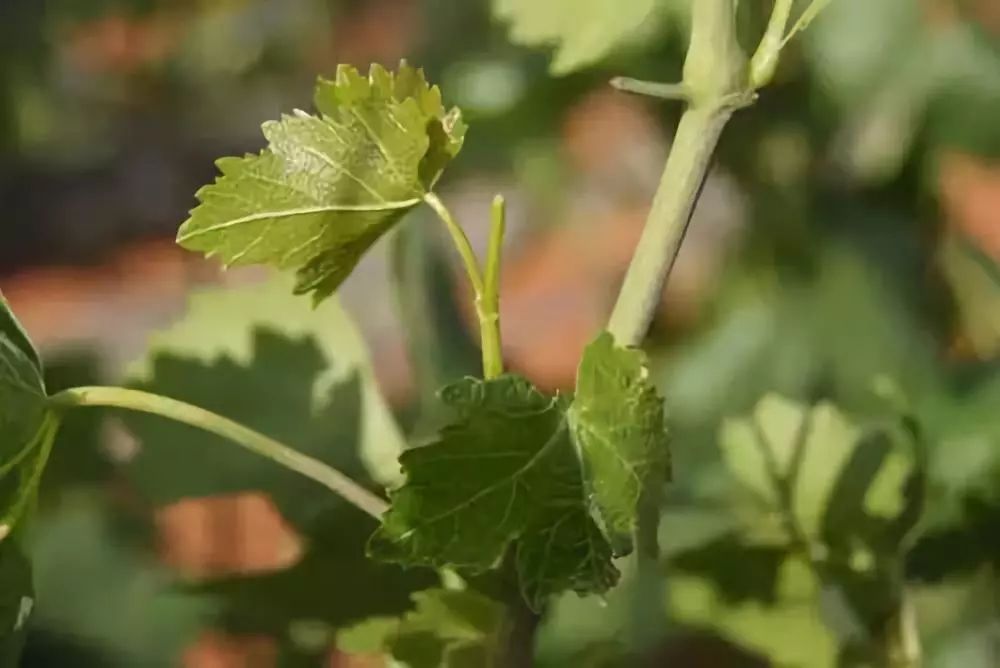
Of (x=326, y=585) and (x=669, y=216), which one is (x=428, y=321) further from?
(x=669, y=216)

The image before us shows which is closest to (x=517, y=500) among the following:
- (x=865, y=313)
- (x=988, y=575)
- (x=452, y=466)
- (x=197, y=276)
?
(x=452, y=466)

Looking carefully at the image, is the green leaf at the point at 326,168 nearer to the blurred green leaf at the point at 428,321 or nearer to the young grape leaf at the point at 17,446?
the young grape leaf at the point at 17,446

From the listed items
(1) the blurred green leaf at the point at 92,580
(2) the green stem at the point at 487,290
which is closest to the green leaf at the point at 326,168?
(2) the green stem at the point at 487,290

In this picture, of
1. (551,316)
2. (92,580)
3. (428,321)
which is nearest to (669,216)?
(428,321)

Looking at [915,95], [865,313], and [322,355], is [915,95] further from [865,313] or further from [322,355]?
[322,355]

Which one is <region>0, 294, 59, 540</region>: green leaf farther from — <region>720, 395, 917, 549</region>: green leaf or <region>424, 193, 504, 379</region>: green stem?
<region>720, 395, 917, 549</region>: green leaf

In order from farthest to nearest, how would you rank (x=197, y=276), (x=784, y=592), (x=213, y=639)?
(x=197, y=276)
(x=213, y=639)
(x=784, y=592)
